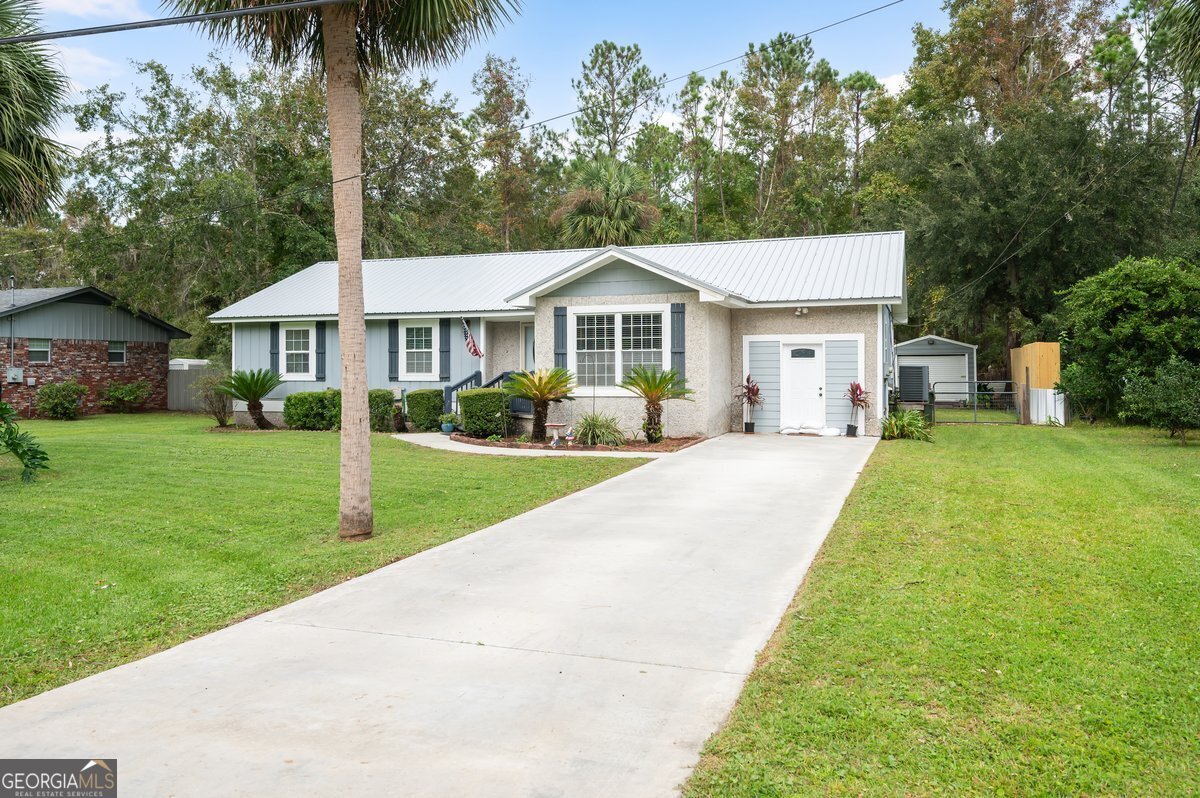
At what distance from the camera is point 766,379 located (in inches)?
718

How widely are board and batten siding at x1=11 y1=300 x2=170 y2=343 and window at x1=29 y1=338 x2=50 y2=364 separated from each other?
0.18 metres

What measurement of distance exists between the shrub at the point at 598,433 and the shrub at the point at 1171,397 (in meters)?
9.13

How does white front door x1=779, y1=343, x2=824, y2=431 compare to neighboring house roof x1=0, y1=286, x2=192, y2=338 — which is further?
neighboring house roof x1=0, y1=286, x2=192, y2=338

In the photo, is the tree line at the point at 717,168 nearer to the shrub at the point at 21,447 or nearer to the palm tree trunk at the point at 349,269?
the shrub at the point at 21,447

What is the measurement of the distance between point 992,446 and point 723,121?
2818 cm

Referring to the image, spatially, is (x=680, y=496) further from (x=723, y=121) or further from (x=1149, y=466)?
(x=723, y=121)

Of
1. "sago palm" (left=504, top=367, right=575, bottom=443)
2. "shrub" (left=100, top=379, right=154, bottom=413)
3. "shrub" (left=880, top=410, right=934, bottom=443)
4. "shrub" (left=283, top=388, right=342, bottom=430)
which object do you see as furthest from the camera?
"shrub" (left=100, top=379, right=154, bottom=413)

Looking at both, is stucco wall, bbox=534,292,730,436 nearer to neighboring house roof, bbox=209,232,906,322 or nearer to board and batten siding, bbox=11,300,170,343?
neighboring house roof, bbox=209,232,906,322

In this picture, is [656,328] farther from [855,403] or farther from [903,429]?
[903,429]

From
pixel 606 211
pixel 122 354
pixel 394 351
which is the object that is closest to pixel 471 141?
pixel 606 211

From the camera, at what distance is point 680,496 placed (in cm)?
1023

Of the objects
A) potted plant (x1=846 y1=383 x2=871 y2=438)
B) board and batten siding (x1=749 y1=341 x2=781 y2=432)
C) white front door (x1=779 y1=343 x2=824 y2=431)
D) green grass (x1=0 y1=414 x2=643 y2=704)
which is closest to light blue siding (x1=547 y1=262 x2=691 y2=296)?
board and batten siding (x1=749 y1=341 x2=781 y2=432)

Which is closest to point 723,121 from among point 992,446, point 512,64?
point 512,64

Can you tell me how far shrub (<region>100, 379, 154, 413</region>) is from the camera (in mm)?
27781
